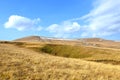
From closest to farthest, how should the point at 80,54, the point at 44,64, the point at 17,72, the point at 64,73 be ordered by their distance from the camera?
1. the point at 17,72
2. the point at 64,73
3. the point at 44,64
4. the point at 80,54

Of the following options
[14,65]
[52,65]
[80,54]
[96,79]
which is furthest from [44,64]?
[80,54]

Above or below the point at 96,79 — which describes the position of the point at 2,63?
above

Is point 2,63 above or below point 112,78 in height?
above

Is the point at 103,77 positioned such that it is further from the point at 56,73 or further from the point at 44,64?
the point at 44,64

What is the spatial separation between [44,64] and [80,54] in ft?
93.0

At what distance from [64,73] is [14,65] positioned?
5.51 metres

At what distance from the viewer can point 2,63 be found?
2484 centimetres

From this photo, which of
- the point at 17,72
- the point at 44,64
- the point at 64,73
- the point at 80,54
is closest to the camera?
the point at 17,72

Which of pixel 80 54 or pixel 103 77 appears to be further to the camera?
pixel 80 54

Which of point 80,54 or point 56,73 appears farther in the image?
point 80,54

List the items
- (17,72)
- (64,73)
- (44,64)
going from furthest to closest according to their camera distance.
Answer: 1. (44,64)
2. (64,73)
3. (17,72)

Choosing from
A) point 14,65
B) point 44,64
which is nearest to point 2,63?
point 14,65

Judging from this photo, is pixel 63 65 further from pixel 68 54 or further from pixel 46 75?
pixel 68 54

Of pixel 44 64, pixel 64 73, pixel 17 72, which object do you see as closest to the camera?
pixel 17 72
